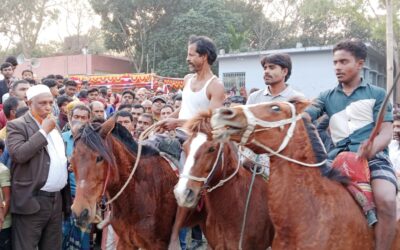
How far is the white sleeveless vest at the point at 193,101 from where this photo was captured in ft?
16.1

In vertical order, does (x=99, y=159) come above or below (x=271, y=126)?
below

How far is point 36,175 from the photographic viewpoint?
15.7 feet

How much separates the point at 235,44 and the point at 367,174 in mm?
29899

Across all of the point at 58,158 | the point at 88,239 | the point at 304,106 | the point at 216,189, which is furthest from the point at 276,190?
the point at 88,239

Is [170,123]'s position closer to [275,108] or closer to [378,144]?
[275,108]

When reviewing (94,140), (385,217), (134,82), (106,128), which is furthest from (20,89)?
(134,82)

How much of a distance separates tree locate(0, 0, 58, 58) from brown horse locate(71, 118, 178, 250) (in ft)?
124

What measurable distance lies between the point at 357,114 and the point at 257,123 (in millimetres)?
1144

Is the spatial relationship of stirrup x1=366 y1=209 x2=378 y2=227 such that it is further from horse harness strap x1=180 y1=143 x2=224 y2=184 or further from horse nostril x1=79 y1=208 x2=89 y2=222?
horse nostril x1=79 y1=208 x2=89 y2=222

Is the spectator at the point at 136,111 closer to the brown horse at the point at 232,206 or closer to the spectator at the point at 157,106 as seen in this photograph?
the spectator at the point at 157,106

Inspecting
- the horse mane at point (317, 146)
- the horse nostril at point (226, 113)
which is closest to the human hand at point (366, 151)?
the horse mane at point (317, 146)

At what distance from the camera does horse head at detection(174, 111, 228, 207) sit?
3.62 m

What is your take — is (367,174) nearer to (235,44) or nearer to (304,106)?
(304,106)

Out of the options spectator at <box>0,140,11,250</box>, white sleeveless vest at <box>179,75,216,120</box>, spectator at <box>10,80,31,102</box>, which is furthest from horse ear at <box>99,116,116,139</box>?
spectator at <box>10,80,31,102</box>
